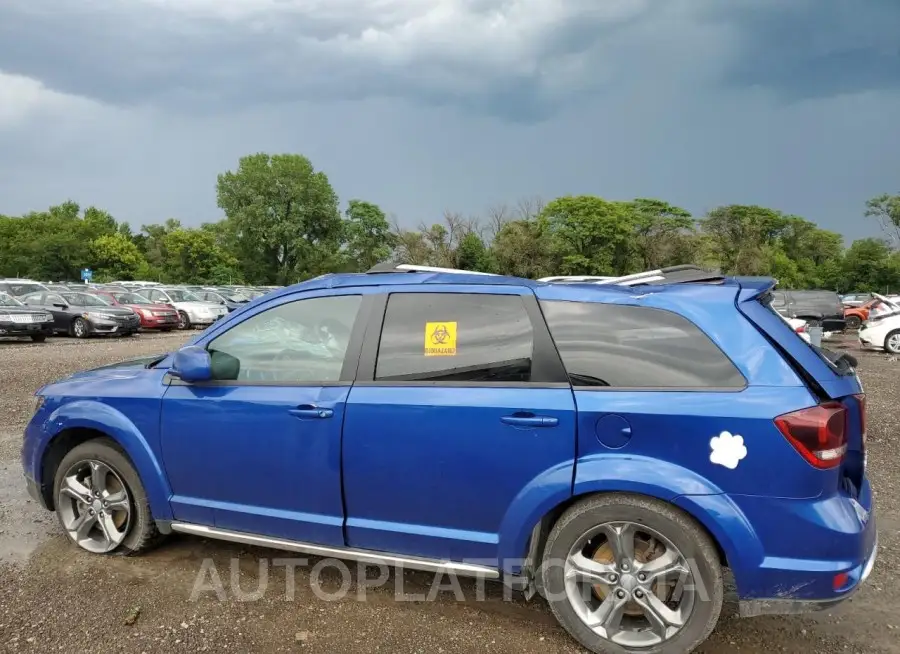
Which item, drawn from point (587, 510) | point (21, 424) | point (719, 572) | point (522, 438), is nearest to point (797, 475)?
point (719, 572)

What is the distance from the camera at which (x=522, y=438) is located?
2828 millimetres

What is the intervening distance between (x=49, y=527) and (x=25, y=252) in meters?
80.3

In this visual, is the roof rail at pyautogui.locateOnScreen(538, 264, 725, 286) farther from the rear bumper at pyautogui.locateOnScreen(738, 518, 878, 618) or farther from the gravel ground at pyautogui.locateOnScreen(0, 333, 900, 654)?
the gravel ground at pyautogui.locateOnScreen(0, 333, 900, 654)

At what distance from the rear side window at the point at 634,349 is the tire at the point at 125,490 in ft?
8.44

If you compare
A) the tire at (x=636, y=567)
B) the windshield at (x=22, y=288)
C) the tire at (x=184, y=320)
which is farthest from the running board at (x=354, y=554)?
the tire at (x=184, y=320)

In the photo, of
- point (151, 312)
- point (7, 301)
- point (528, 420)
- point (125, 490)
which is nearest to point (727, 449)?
point (528, 420)

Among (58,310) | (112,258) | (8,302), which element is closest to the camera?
(8,302)

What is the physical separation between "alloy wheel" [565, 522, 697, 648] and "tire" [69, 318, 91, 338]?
20.2 meters

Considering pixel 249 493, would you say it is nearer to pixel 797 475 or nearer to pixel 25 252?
pixel 797 475

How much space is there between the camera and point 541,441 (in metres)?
2.80

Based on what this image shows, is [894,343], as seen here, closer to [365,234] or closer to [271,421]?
[271,421]

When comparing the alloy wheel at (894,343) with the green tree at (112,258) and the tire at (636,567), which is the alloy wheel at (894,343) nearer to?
the tire at (636,567)

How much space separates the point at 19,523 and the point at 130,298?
2217 cm

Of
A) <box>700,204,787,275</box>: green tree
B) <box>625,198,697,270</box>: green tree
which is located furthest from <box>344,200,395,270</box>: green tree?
<box>700,204,787,275</box>: green tree
